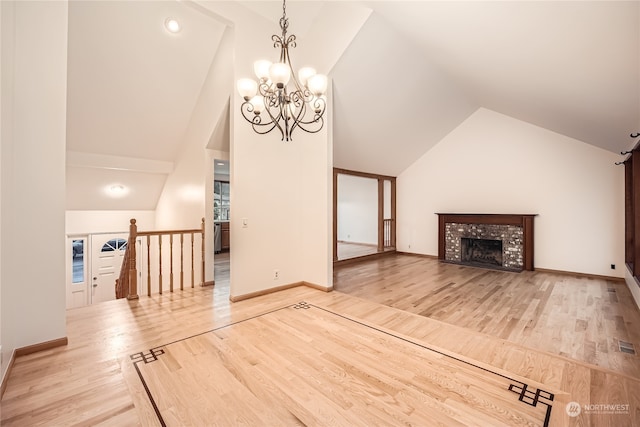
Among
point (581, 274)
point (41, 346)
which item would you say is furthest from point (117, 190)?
point (581, 274)

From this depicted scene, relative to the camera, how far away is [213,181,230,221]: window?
29.3 ft

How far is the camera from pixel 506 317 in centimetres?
323

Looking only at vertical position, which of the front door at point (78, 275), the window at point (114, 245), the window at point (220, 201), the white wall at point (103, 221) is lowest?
the front door at point (78, 275)

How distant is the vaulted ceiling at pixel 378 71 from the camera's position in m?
2.48

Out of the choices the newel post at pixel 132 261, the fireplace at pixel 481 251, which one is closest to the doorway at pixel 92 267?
the newel post at pixel 132 261

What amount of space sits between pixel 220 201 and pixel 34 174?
6644 millimetres

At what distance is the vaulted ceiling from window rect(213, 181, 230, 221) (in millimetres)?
2998

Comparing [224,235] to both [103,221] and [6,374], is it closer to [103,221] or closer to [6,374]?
[103,221]

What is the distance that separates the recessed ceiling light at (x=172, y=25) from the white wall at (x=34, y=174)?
1.27 metres

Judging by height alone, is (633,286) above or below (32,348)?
above

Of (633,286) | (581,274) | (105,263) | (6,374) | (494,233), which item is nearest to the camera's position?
(6,374)

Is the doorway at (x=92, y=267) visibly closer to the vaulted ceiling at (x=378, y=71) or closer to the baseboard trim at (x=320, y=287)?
the vaulted ceiling at (x=378, y=71)

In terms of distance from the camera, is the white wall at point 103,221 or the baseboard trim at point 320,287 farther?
the white wall at point 103,221

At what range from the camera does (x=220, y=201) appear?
9078 millimetres
